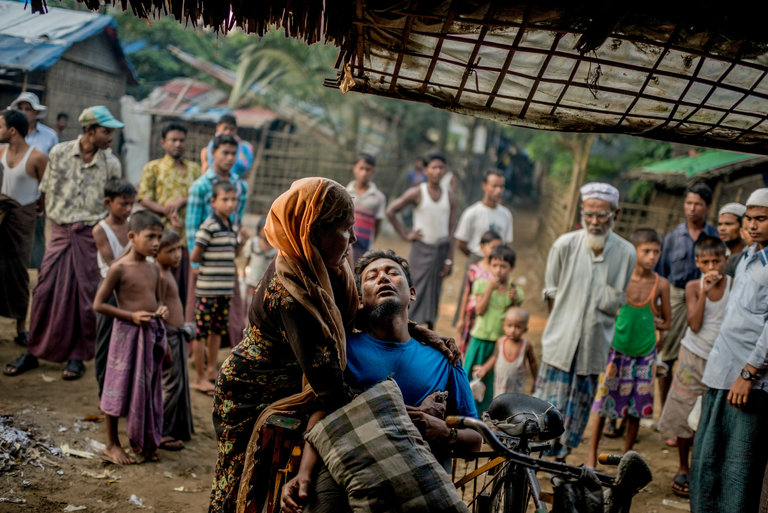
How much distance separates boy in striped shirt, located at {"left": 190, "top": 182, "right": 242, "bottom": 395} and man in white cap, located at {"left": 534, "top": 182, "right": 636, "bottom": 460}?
2950 millimetres

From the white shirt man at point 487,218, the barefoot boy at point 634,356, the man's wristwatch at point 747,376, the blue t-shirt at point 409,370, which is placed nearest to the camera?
the blue t-shirt at point 409,370

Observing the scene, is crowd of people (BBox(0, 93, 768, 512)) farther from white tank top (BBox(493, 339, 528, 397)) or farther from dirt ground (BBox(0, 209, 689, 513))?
dirt ground (BBox(0, 209, 689, 513))

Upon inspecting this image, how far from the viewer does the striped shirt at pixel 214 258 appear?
19.0 feet

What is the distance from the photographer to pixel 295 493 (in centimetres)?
262

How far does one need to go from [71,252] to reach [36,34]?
7.52 m

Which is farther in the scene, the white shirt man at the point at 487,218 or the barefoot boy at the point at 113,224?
the white shirt man at the point at 487,218

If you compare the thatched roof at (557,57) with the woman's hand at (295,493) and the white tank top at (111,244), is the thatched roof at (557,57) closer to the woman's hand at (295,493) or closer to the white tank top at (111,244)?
the woman's hand at (295,493)

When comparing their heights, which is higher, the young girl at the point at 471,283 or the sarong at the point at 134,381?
the young girl at the point at 471,283

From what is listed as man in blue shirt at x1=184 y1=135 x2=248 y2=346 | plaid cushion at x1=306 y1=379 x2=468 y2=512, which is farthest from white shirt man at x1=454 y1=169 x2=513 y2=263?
plaid cushion at x1=306 y1=379 x2=468 y2=512

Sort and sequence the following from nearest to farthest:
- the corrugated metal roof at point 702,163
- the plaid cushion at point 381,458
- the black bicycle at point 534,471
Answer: the black bicycle at point 534,471, the plaid cushion at point 381,458, the corrugated metal roof at point 702,163

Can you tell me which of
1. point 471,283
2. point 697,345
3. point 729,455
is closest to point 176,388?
point 471,283

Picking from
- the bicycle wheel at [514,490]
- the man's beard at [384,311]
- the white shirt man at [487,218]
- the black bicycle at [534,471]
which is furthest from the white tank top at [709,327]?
the man's beard at [384,311]

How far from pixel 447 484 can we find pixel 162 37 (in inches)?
822

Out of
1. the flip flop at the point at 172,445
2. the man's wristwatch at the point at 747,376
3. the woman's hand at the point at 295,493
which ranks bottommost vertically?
the flip flop at the point at 172,445
